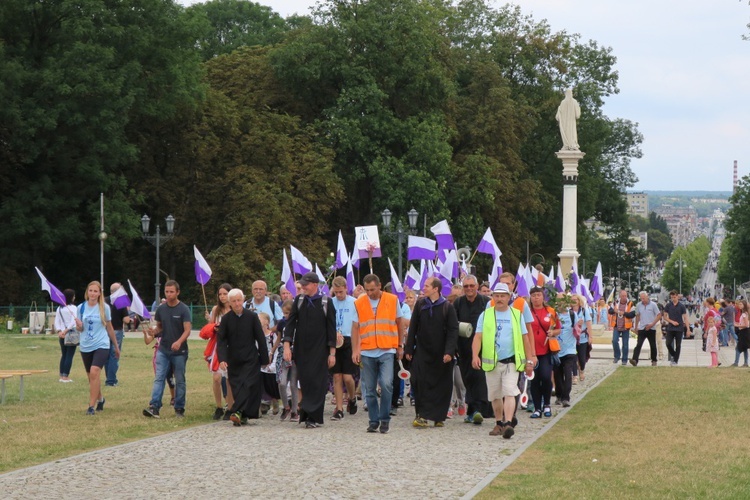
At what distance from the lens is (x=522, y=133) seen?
62.5m

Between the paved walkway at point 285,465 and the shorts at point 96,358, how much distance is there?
6.31ft

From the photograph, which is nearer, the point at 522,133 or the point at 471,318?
the point at 471,318

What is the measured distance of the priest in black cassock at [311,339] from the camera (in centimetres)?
1612

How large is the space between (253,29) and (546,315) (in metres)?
54.1

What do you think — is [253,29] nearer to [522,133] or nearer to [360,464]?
[522,133]

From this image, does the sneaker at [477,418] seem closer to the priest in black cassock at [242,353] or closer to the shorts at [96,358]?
the priest in black cassock at [242,353]

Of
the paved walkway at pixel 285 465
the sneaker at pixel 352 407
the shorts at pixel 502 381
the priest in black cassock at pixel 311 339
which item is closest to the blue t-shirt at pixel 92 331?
→ the paved walkway at pixel 285 465

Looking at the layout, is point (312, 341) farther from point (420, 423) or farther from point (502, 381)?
point (502, 381)

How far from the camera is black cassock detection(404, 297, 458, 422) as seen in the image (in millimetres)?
16094

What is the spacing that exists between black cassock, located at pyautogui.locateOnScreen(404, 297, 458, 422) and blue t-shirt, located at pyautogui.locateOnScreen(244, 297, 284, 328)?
2.42 meters

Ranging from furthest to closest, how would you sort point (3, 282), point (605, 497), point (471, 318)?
point (3, 282) → point (471, 318) → point (605, 497)

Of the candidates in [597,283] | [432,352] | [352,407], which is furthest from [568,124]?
[432,352]

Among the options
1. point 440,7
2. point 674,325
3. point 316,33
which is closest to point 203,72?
A: point 316,33

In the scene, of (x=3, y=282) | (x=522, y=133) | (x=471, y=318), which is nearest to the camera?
(x=471, y=318)
